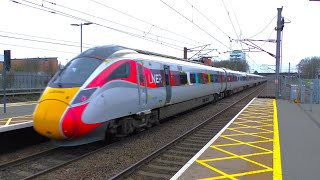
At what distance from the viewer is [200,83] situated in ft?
65.5

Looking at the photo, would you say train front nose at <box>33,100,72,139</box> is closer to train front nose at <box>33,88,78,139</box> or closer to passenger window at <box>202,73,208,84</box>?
train front nose at <box>33,88,78,139</box>

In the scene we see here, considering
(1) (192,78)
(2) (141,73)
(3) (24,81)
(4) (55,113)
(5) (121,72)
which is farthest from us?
(3) (24,81)

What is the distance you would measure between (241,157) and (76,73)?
486cm

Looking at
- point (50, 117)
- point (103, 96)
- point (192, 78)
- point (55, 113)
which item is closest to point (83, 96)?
point (103, 96)

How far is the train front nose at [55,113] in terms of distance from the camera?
8.67 m

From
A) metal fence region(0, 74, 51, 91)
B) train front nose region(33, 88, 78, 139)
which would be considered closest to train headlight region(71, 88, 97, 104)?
train front nose region(33, 88, 78, 139)

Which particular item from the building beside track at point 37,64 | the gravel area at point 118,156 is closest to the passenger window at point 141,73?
the gravel area at point 118,156

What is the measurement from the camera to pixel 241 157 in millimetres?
8344

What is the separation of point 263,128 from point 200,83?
7483 mm

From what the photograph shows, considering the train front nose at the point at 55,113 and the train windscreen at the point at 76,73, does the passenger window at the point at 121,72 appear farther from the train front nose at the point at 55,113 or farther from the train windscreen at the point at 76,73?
the train front nose at the point at 55,113

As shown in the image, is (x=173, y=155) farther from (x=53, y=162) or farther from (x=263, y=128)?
(x=263, y=128)

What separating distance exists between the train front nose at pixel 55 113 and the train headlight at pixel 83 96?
146 mm

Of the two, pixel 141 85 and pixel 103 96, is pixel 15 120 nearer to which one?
pixel 141 85

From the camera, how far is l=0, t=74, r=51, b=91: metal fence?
1265 inches
